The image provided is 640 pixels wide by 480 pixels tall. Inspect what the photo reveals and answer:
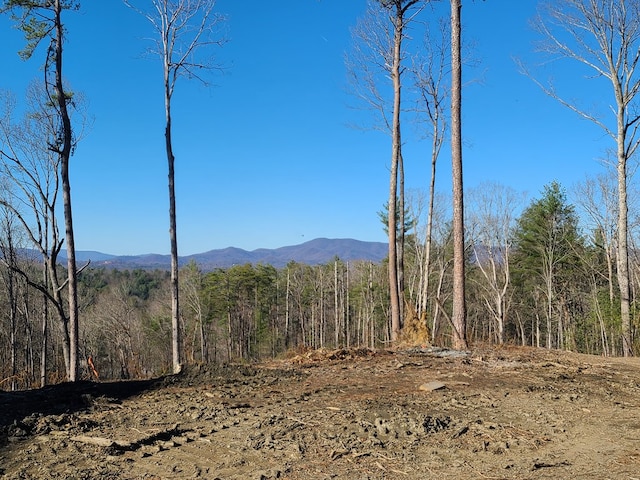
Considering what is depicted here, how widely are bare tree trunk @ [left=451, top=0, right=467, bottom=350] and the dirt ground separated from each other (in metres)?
2.11

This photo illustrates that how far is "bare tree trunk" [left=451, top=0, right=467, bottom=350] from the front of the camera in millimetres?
8625

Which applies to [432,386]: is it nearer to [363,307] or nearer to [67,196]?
[67,196]

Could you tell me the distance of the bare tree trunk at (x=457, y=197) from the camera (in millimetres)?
8625

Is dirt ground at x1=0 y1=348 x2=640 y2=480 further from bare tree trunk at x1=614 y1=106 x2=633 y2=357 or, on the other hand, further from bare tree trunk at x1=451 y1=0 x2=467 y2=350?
bare tree trunk at x1=614 y1=106 x2=633 y2=357

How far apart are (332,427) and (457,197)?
616cm

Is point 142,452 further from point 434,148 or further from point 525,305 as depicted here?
point 525,305

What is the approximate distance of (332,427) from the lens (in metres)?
4.00

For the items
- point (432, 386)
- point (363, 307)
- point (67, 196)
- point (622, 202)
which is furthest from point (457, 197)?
point (363, 307)

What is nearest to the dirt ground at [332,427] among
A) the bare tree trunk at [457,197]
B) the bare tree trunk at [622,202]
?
the bare tree trunk at [457,197]

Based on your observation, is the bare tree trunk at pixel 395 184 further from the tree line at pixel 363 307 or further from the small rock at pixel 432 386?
the small rock at pixel 432 386

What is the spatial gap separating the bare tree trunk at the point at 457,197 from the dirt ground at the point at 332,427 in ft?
6.91

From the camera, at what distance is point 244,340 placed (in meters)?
45.1

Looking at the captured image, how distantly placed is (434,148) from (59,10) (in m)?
12.7

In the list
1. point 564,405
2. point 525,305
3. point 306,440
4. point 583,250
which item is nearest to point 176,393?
point 306,440
